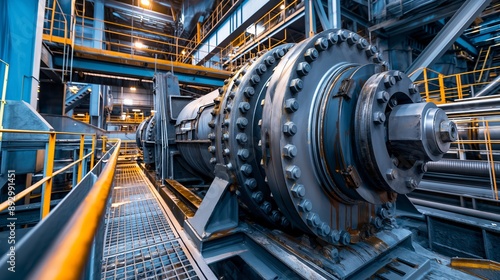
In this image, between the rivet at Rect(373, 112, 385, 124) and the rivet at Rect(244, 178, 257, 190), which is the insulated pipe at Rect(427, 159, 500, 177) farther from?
the rivet at Rect(244, 178, 257, 190)

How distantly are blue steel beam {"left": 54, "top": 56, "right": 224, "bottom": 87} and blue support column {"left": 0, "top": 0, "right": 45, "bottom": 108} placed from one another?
3232mm

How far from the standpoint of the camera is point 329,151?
50.8 inches

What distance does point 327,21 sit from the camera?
6.25m

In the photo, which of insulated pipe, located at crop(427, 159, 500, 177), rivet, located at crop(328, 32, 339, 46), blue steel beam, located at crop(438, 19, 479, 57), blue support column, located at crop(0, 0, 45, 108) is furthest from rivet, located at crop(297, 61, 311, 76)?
blue steel beam, located at crop(438, 19, 479, 57)

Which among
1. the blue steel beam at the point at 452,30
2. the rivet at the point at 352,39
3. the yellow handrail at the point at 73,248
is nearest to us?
the yellow handrail at the point at 73,248

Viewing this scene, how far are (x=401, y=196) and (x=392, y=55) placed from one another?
24.3ft

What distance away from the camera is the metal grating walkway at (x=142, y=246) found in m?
1.46

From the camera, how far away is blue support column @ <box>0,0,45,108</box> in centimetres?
420

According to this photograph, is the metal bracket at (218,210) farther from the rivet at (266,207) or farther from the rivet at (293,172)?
the rivet at (293,172)

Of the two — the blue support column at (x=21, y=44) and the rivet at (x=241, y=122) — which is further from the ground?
the blue support column at (x=21, y=44)

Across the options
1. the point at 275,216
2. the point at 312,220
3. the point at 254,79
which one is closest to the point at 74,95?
the point at 254,79

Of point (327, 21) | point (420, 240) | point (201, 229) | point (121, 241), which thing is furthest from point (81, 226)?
point (327, 21)

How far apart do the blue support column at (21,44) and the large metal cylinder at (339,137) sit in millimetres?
5317

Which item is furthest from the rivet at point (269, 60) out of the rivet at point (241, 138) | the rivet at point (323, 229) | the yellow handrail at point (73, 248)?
the yellow handrail at point (73, 248)
